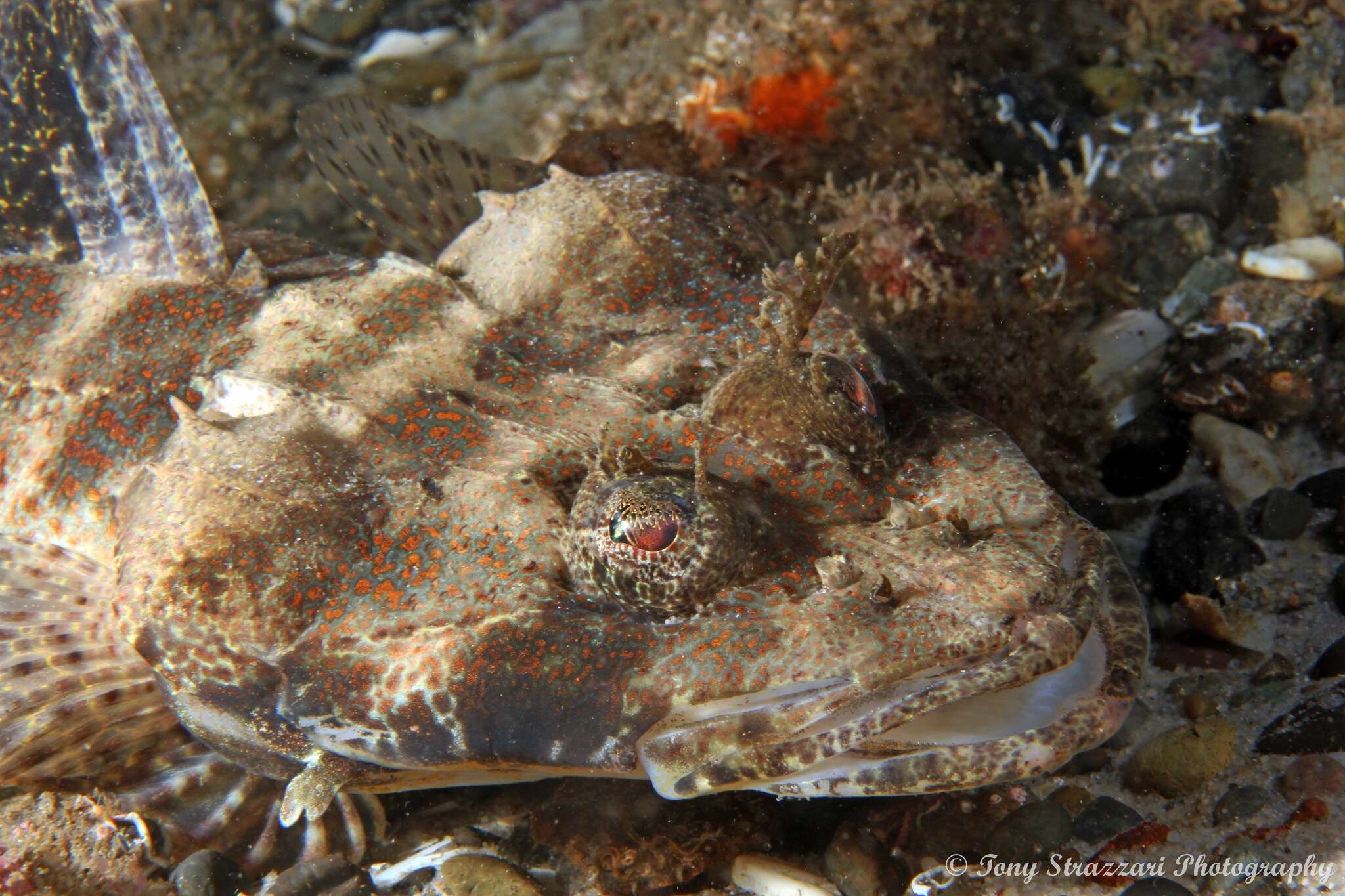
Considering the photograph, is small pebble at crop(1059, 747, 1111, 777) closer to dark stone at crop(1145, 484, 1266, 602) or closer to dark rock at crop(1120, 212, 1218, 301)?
dark stone at crop(1145, 484, 1266, 602)

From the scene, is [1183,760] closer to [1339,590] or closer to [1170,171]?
[1339,590]

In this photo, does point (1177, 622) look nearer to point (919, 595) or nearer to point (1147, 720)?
point (1147, 720)

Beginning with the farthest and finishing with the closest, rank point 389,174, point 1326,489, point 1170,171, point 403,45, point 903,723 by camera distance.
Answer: point 403,45 → point 1170,171 → point 389,174 → point 1326,489 → point 903,723

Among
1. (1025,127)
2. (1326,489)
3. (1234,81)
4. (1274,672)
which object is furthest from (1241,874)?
(1234,81)

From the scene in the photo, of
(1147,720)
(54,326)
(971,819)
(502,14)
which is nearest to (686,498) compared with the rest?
(971,819)

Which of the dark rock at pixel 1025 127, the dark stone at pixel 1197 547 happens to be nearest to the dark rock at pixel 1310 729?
the dark stone at pixel 1197 547

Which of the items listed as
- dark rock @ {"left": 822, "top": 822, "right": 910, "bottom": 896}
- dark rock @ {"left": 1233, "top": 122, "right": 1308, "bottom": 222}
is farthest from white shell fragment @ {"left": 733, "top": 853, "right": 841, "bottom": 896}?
dark rock @ {"left": 1233, "top": 122, "right": 1308, "bottom": 222}
